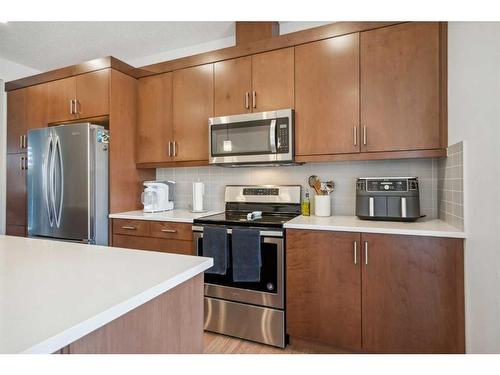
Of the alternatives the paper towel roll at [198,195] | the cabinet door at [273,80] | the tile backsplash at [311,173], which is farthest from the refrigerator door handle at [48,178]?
the cabinet door at [273,80]

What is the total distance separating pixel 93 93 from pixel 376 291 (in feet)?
9.14

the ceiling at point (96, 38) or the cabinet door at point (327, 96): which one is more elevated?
the ceiling at point (96, 38)

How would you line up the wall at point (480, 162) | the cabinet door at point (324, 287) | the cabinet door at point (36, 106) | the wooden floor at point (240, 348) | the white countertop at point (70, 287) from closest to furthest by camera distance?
1. the white countertop at point (70, 287)
2. the wall at point (480, 162)
3. the cabinet door at point (324, 287)
4. the wooden floor at point (240, 348)
5. the cabinet door at point (36, 106)

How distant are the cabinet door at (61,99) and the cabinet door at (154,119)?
638mm

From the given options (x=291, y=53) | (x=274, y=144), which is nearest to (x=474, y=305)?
(x=274, y=144)

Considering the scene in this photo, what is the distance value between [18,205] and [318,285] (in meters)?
3.14

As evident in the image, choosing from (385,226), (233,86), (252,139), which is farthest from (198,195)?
(385,226)

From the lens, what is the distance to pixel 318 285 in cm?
177

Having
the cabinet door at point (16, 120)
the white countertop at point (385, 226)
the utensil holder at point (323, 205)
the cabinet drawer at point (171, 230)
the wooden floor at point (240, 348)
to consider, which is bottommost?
the wooden floor at point (240, 348)

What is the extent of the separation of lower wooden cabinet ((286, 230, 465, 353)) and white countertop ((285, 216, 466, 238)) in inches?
1.4

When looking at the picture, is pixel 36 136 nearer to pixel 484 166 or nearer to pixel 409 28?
pixel 409 28

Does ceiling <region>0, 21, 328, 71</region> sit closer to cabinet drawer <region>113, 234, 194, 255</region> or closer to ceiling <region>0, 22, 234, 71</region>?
ceiling <region>0, 22, 234, 71</region>

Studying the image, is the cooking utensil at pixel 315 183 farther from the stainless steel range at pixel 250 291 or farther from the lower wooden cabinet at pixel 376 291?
the lower wooden cabinet at pixel 376 291

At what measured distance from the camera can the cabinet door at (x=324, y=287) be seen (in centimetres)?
169
